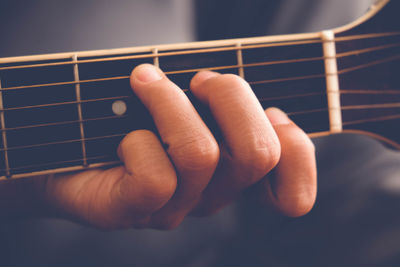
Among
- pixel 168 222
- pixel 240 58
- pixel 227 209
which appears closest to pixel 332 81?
pixel 240 58

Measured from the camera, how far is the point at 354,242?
2.76 feet

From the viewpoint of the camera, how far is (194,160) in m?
0.39

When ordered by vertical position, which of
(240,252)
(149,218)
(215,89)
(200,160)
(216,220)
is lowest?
(240,252)

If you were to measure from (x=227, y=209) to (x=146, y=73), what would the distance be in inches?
28.6

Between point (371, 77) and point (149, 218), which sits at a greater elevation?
point (371, 77)

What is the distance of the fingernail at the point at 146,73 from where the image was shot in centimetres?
42

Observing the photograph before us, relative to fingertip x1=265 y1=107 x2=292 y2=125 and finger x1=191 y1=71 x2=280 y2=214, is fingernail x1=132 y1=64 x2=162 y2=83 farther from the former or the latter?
fingertip x1=265 y1=107 x2=292 y2=125

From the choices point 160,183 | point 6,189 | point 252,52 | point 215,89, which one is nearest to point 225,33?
point 252,52

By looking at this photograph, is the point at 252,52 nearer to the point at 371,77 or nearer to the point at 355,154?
the point at 371,77

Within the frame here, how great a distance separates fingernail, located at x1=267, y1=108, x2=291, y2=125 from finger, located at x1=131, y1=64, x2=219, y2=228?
14 centimetres

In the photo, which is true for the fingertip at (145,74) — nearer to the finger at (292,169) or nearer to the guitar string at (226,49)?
the guitar string at (226,49)

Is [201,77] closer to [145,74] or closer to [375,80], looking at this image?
[145,74]

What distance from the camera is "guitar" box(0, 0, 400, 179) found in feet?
1.45

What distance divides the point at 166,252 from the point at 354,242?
0.66m
